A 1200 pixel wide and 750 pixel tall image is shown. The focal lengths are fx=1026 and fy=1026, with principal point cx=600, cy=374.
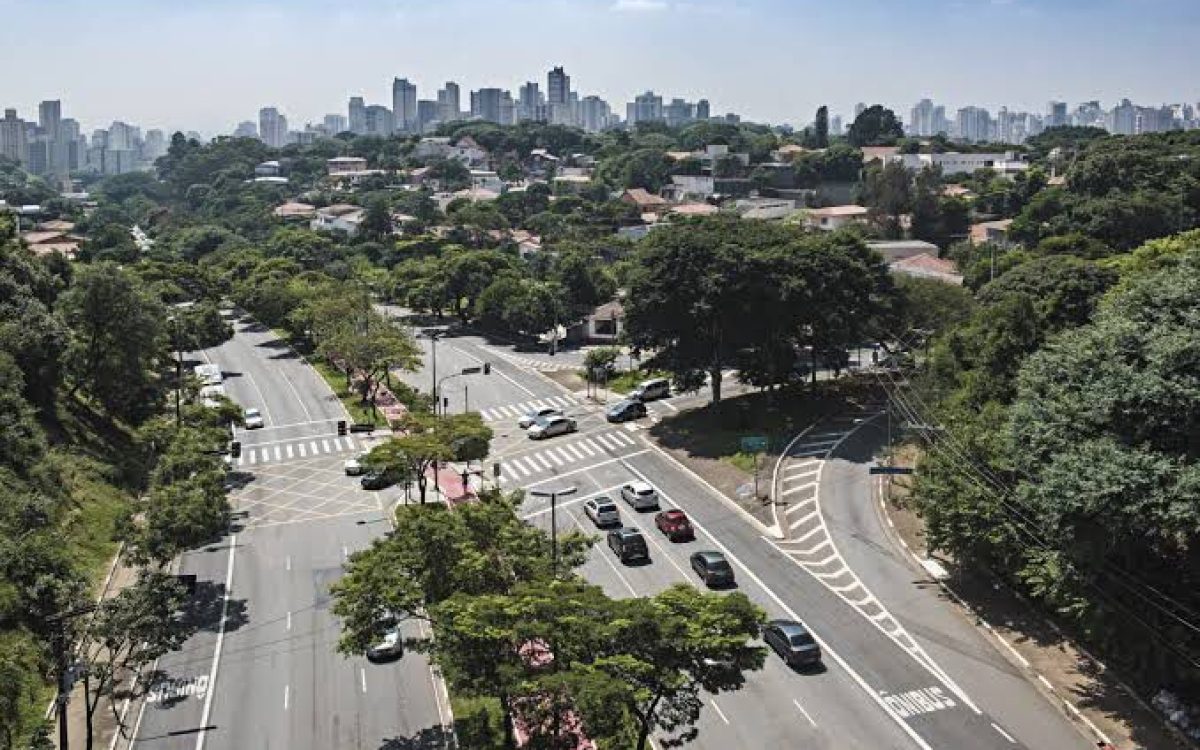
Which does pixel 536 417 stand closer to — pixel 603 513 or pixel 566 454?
pixel 566 454

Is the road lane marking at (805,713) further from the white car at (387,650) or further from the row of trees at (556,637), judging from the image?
the white car at (387,650)

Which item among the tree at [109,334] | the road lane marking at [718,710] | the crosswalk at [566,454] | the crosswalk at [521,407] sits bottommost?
the road lane marking at [718,710]

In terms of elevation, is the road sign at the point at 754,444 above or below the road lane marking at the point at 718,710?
above

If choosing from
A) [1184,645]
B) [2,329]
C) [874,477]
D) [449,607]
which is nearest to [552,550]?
[449,607]

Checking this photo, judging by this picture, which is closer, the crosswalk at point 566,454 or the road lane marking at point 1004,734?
the road lane marking at point 1004,734

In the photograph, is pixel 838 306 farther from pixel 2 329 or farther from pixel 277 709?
pixel 2 329

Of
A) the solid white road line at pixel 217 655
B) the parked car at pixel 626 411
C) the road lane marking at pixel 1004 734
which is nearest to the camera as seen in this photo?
the road lane marking at pixel 1004 734

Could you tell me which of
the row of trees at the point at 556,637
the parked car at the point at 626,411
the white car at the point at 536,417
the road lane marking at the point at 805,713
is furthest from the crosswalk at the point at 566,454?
the row of trees at the point at 556,637
